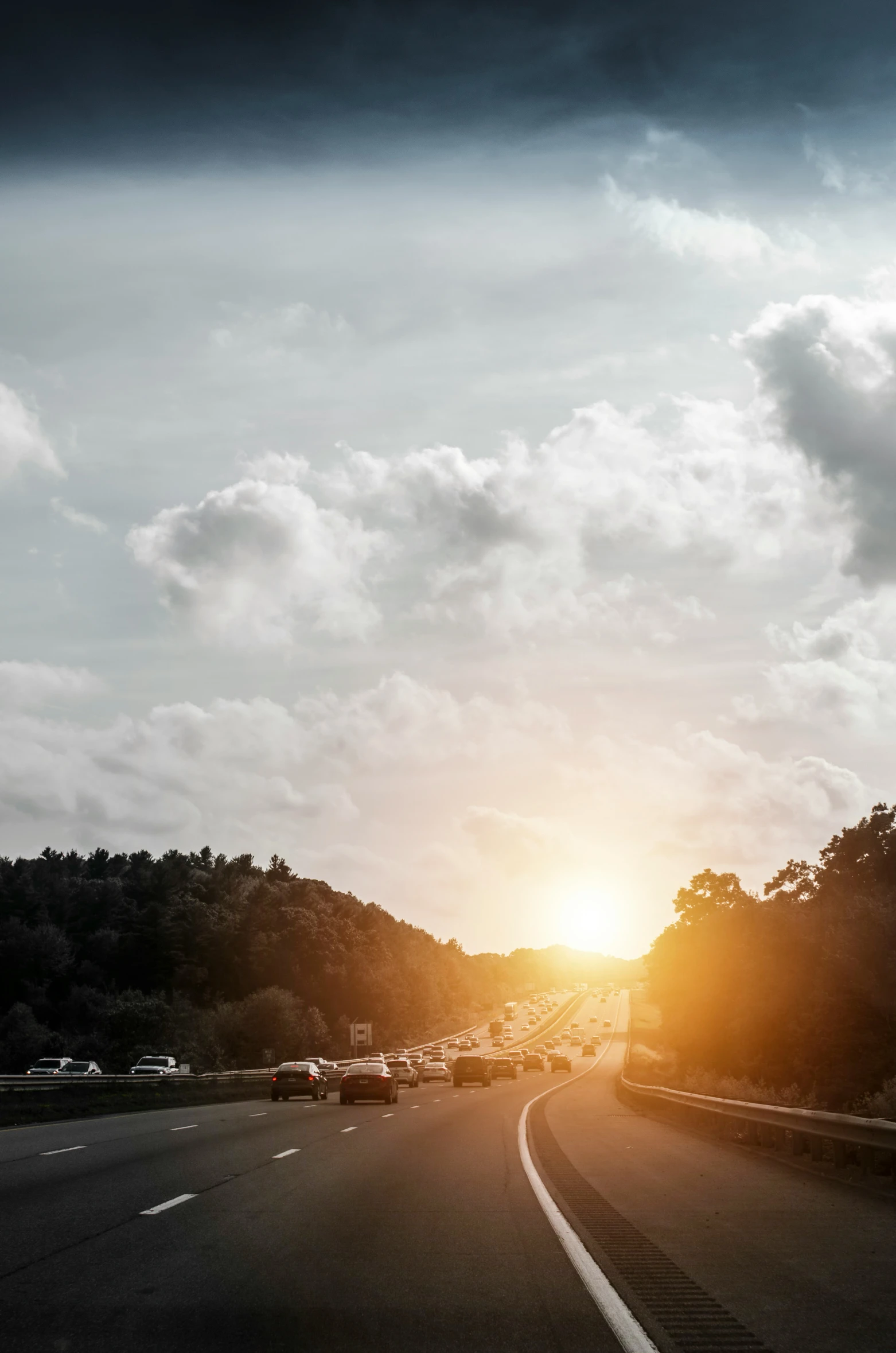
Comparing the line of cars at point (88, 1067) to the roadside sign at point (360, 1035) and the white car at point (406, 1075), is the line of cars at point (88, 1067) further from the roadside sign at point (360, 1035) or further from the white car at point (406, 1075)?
the roadside sign at point (360, 1035)

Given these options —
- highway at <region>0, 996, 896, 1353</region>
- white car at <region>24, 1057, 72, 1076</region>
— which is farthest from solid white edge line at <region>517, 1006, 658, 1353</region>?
white car at <region>24, 1057, 72, 1076</region>

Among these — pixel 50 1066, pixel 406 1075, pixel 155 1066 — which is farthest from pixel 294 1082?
pixel 50 1066

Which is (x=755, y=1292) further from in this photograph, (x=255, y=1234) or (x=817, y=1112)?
(x=817, y=1112)

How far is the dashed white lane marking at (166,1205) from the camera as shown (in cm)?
1216

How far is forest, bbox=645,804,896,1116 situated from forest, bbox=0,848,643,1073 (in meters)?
35.8

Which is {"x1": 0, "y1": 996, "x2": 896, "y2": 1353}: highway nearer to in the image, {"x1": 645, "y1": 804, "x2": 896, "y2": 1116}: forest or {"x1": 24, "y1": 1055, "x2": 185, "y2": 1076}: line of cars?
{"x1": 645, "y1": 804, "x2": 896, "y2": 1116}: forest

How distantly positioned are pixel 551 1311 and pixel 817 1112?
10.2 m

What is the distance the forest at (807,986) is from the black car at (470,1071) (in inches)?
396

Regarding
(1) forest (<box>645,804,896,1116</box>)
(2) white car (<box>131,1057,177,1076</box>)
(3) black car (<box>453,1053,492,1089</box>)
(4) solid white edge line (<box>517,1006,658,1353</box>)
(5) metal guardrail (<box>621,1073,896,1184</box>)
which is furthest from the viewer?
(2) white car (<box>131,1057,177,1076</box>)

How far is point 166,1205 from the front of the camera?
12828 mm

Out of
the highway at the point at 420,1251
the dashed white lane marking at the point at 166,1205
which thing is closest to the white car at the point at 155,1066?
the highway at the point at 420,1251

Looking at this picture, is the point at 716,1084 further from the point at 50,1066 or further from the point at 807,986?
the point at 50,1066

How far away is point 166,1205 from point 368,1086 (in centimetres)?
3039

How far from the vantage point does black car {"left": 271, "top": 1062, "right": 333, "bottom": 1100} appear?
1821 inches
